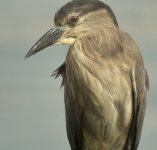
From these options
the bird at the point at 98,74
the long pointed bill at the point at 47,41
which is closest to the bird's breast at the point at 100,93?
the bird at the point at 98,74

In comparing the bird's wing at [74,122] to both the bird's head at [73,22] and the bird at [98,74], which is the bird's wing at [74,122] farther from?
the bird's head at [73,22]

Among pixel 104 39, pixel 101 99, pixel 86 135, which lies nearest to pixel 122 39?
pixel 104 39

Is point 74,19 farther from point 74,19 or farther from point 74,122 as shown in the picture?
point 74,122

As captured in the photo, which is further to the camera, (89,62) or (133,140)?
(133,140)

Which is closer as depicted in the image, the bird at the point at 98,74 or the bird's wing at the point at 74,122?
the bird at the point at 98,74

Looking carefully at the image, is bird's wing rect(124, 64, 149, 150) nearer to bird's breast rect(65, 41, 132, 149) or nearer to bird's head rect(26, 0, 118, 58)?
bird's breast rect(65, 41, 132, 149)

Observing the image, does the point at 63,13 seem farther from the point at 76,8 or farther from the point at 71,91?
the point at 71,91
